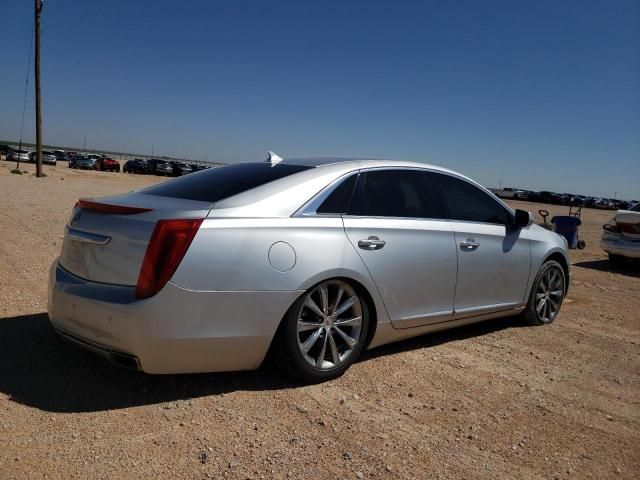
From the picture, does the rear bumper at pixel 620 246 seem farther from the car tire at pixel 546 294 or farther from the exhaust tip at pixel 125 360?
the exhaust tip at pixel 125 360

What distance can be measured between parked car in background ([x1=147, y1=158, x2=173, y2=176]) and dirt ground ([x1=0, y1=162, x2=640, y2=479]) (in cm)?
5629

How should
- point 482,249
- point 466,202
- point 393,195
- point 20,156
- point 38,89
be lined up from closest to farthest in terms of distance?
point 393,195 → point 482,249 → point 466,202 → point 38,89 → point 20,156

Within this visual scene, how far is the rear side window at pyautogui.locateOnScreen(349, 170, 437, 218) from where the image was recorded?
3932mm

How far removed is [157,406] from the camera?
3168mm

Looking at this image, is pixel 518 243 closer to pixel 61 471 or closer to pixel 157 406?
pixel 157 406

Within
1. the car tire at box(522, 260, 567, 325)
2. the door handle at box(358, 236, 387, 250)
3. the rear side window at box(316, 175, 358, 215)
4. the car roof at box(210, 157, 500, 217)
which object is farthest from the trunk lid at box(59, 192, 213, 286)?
the car tire at box(522, 260, 567, 325)

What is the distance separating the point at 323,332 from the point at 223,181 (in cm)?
125

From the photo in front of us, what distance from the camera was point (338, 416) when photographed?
320cm

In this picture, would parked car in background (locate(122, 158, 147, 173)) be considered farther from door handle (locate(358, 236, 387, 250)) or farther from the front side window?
door handle (locate(358, 236, 387, 250))

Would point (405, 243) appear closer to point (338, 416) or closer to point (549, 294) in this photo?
point (338, 416)

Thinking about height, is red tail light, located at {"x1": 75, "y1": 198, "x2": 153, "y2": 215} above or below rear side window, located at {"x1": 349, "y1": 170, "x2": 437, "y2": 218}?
below

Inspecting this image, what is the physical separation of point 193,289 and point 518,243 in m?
3.18

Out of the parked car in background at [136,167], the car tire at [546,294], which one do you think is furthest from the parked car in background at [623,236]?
the parked car in background at [136,167]

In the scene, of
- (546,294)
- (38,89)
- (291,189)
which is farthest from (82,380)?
(38,89)
